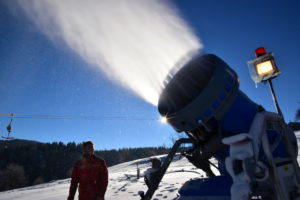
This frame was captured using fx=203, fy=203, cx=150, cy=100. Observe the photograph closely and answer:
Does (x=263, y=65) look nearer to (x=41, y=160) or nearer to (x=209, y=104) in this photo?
(x=209, y=104)

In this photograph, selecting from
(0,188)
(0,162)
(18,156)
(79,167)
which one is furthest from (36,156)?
(79,167)

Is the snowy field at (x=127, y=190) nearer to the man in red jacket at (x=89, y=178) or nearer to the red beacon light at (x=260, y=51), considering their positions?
the man in red jacket at (x=89, y=178)

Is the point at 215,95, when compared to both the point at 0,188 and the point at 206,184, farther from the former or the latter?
the point at 0,188

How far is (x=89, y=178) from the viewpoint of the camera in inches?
138

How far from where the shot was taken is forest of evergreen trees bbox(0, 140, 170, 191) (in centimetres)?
6769

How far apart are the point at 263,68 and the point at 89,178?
437 centimetres

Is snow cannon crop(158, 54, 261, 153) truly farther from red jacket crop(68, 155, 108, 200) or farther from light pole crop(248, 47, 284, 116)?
light pole crop(248, 47, 284, 116)

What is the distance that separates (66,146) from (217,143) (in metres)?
98.8

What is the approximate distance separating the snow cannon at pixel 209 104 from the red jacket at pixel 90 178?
155 centimetres

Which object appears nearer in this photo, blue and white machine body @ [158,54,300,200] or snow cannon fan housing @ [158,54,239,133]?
blue and white machine body @ [158,54,300,200]

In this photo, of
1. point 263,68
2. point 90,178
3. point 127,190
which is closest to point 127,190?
point 127,190

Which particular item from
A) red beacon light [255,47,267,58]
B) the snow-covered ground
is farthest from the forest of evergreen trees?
red beacon light [255,47,267,58]

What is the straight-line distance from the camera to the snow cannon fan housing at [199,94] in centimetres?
274

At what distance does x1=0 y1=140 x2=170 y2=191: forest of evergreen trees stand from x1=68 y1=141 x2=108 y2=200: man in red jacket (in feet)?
244
